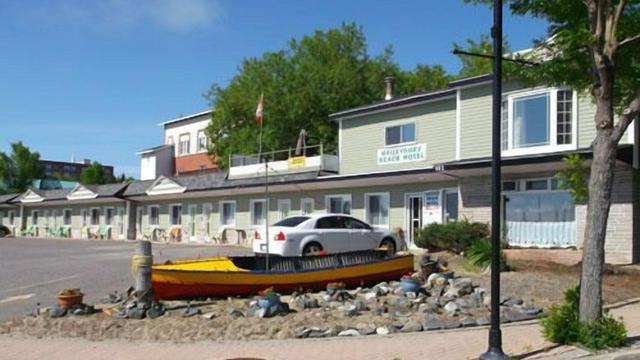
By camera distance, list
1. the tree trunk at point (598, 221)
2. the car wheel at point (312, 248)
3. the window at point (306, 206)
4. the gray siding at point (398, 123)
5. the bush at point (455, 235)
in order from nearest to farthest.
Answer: the tree trunk at point (598, 221) < the car wheel at point (312, 248) < the bush at point (455, 235) < the gray siding at point (398, 123) < the window at point (306, 206)

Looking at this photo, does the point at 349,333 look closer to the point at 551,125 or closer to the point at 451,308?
the point at 451,308

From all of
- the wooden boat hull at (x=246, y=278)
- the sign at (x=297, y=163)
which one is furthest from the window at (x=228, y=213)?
the wooden boat hull at (x=246, y=278)

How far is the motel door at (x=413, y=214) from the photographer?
1077 inches

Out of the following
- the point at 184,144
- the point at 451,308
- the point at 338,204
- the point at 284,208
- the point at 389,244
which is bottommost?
the point at 451,308

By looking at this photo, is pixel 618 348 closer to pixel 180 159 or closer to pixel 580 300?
pixel 580 300

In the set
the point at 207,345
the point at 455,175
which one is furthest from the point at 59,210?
the point at 207,345

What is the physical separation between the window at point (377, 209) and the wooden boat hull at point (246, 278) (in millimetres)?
11911

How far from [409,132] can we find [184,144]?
157ft

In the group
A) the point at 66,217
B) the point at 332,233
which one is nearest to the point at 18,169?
the point at 66,217

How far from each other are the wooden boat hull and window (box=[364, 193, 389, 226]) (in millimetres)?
11911

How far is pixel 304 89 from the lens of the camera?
1873 inches

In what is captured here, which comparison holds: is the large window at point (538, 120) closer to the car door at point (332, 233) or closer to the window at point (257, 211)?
the car door at point (332, 233)

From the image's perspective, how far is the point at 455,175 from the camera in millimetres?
24688

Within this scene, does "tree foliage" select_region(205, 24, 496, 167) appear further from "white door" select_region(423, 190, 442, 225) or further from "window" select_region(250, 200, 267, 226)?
"white door" select_region(423, 190, 442, 225)
